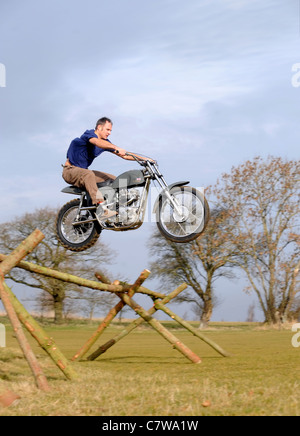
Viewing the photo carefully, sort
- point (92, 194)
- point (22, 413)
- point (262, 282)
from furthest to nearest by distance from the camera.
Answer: point (262, 282), point (92, 194), point (22, 413)

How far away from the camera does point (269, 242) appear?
29.5 meters

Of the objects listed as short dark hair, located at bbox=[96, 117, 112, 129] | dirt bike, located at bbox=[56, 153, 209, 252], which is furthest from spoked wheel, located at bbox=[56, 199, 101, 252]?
short dark hair, located at bbox=[96, 117, 112, 129]

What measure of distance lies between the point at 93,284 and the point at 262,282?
66.4ft

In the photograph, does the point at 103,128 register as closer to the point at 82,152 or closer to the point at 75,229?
the point at 82,152

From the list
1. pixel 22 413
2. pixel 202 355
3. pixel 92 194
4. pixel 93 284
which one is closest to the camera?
pixel 22 413

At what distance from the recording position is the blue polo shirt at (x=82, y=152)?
8.78 metres

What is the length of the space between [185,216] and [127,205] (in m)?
0.94

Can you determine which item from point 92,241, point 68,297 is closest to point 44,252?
point 68,297

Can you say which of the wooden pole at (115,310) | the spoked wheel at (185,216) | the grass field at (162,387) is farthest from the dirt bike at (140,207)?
the wooden pole at (115,310)

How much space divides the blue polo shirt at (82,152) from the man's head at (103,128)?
30 cm

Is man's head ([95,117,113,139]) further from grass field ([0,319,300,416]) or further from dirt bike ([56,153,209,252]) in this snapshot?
grass field ([0,319,300,416])

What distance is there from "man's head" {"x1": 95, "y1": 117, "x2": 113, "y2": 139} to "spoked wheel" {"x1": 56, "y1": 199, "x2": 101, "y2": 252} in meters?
1.42

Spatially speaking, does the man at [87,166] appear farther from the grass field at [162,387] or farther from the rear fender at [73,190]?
the grass field at [162,387]
